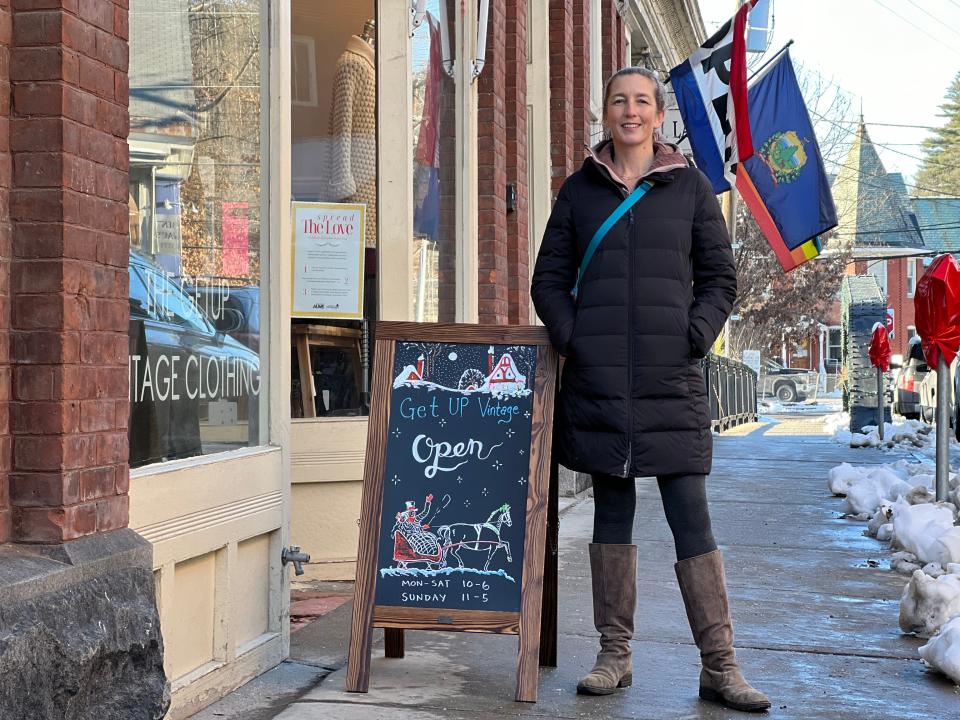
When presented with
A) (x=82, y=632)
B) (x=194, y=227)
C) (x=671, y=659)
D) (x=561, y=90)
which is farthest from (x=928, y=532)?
(x=82, y=632)

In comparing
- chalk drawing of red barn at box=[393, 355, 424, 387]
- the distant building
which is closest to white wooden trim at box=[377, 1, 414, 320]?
chalk drawing of red barn at box=[393, 355, 424, 387]

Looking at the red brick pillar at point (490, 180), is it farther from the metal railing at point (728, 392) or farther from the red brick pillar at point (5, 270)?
the metal railing at point (728, 392)

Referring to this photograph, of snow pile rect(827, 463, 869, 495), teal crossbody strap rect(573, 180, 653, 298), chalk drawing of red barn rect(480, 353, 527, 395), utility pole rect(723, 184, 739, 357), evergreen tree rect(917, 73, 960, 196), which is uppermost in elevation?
evergreen tree rect(917, 73, 960, 196)

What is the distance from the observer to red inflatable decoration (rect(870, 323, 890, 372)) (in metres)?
17.8

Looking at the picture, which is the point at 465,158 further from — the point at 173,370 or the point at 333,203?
the point at 173,370

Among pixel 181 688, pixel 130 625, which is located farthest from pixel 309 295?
pixel 130 625

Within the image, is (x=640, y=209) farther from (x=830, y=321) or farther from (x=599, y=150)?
(x=830, y=321)

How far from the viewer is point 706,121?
10.6 meters

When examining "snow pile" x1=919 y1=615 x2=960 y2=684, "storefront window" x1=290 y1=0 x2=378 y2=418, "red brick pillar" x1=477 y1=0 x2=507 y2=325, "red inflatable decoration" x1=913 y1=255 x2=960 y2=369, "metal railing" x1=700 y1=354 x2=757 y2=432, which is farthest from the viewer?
"metal railing" x1=700 y1=354 x2=757 y2=432

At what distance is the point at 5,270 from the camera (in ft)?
10.5

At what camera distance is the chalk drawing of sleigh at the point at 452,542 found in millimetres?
4266

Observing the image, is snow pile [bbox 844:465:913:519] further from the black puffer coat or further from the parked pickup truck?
the parked pickup truck

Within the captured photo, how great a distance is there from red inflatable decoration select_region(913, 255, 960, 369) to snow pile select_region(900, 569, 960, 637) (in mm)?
3750

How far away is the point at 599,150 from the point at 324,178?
8.43 feet
